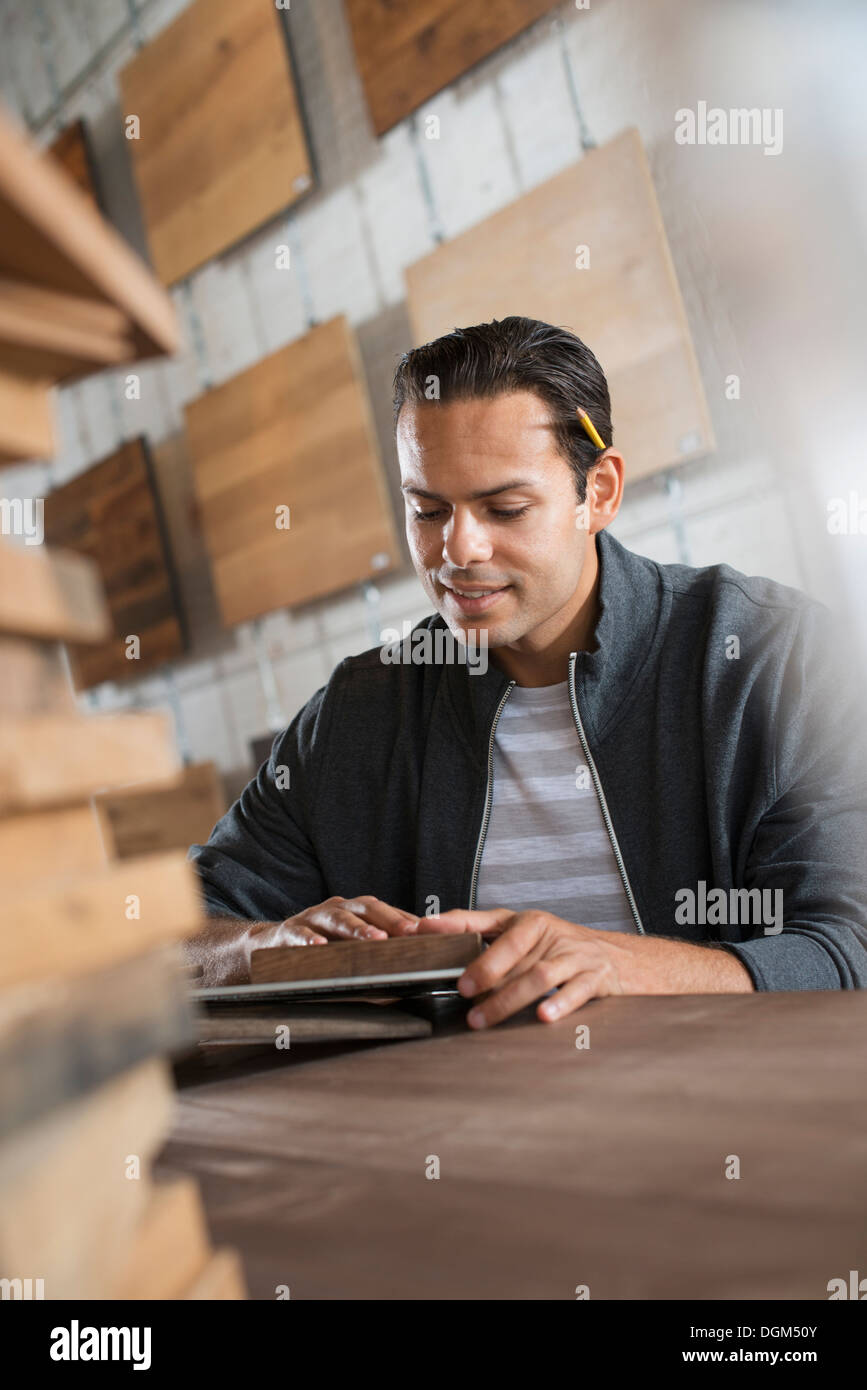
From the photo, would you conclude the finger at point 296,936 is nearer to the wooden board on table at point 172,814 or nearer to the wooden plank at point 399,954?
the wooden plank at point 399,954

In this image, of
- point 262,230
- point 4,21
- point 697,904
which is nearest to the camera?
point 697,904

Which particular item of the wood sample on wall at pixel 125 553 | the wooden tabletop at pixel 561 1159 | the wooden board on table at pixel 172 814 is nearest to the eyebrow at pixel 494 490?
the wooden tabletop at pixel 561 1159

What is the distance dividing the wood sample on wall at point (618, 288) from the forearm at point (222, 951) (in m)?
1.29

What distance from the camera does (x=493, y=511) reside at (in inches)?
58.8

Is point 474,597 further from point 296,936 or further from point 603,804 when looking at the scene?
point 296,936

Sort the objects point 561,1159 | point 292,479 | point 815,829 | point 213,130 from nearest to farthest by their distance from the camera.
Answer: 1. point 561,1159
2. point 815,829
3. point 292,479
4. point 213,130

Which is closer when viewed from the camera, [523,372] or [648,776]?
[648,776]

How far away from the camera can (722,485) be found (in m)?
2.13

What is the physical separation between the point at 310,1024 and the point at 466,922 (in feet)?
0.72

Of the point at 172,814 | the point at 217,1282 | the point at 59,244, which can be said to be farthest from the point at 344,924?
the point at 172,814

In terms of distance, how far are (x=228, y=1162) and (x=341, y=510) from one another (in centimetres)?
241

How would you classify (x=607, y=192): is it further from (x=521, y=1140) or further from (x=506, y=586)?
(x=521, y=1140)

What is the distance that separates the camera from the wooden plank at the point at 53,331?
304 mm
